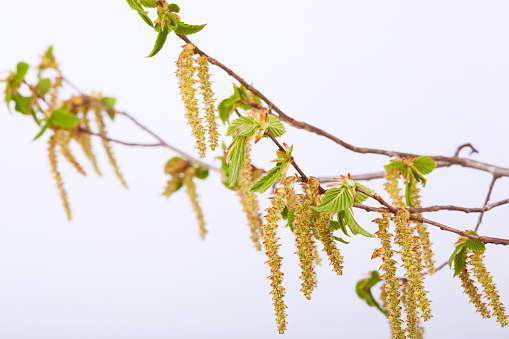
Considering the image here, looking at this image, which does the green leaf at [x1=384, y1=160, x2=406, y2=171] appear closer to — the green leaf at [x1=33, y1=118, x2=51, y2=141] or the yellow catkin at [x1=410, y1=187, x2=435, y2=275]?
the yellow catkin at [x1=410, y1=187, x2=435, y2=275]

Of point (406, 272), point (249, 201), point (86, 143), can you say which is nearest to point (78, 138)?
point (86, 143)

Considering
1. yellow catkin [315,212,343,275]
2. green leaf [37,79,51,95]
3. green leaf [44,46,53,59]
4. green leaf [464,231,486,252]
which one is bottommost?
yellow catkin [315,212,343,275]

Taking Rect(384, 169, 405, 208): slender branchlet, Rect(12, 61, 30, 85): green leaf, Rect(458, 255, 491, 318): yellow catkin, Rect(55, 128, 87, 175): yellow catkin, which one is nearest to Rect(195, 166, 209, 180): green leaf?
Rect(55, 128, 87, 175): yellow catkin

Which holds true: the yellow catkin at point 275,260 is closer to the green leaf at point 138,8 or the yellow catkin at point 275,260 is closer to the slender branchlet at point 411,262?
the slender branchlet at point 411,262

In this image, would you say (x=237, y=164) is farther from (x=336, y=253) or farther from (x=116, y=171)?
(x=116, y=171)

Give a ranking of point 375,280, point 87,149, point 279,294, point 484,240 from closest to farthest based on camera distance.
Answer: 1. point 279,294
2. point 484,240
3. point 375,280
4. point 87,149

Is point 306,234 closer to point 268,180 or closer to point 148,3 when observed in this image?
point 268,180

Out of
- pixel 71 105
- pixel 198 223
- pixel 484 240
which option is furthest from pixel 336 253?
pixel 71 105
